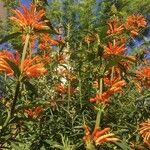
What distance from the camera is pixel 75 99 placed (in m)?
5.57

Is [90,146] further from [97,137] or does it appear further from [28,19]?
[28,19]

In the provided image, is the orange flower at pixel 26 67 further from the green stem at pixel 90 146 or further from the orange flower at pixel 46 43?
the orange flower at pixel 46 43

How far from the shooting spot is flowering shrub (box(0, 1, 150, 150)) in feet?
12.9

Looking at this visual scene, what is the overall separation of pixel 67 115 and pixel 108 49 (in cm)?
80

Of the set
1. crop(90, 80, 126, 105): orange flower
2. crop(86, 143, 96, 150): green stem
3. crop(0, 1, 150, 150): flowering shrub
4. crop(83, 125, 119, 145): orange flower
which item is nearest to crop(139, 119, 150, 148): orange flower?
crop(0, 1, 150, 150): flowering shrub

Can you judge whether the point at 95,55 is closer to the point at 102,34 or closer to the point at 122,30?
the point at 102,34

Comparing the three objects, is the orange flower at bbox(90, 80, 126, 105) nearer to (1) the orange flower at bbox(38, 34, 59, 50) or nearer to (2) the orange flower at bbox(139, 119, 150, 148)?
(2) the orange flower at bbox(139, 119, 150, 148)

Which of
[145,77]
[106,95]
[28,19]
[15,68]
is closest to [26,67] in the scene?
[15,68]

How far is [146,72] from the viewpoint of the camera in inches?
248

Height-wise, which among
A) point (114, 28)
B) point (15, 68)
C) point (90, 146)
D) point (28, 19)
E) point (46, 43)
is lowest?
point (90, 146)

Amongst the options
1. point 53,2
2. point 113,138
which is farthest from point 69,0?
point 113,138

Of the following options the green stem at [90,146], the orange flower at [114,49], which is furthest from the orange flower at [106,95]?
the green stem at [90,146]

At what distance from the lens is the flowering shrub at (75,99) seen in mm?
3941

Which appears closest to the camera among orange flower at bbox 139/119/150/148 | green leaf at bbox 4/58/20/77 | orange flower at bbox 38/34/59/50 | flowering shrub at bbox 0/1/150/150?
green leaf at bbox 4/58/20/77
